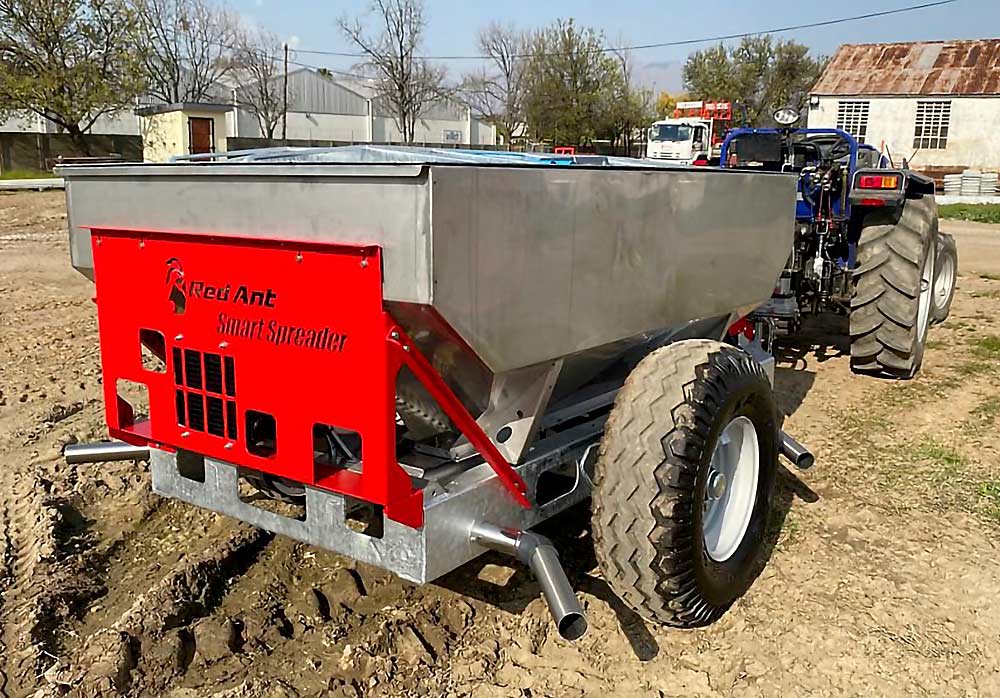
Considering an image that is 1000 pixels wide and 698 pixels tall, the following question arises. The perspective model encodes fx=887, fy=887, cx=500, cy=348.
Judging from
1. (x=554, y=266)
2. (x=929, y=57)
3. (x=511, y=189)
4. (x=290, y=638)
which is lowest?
(x=290, y=638)

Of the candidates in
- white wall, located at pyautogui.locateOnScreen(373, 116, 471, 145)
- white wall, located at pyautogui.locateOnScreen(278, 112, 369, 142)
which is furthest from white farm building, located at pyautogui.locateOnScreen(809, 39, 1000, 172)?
white wall, located at pyautogui.locateOnScreen(278, 112, 369, 142)

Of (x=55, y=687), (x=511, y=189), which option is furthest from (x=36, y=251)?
(x=511, y=189)

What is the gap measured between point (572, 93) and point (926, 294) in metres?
39.4

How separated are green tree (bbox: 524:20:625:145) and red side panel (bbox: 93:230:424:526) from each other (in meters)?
42.3

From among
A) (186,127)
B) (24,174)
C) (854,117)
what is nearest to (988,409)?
(186,127)

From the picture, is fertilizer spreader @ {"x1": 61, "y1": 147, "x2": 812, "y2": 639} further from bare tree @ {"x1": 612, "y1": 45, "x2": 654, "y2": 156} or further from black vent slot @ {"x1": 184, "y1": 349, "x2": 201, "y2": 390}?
bare tree @ {"x1": 612, "y1": 45, "x2": 654, "y2": 156}

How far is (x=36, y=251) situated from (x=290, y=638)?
10.7 meters

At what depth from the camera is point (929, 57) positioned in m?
35.4

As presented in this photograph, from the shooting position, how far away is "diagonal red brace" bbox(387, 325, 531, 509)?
2.32 m

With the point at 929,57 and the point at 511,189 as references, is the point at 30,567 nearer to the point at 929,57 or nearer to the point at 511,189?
the point at 511,189

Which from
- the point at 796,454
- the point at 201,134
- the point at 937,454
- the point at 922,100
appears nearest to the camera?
the point at 796,454

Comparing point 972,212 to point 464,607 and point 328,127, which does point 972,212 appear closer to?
point 464,607

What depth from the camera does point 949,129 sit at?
3375cm

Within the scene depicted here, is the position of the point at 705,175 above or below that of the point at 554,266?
above
